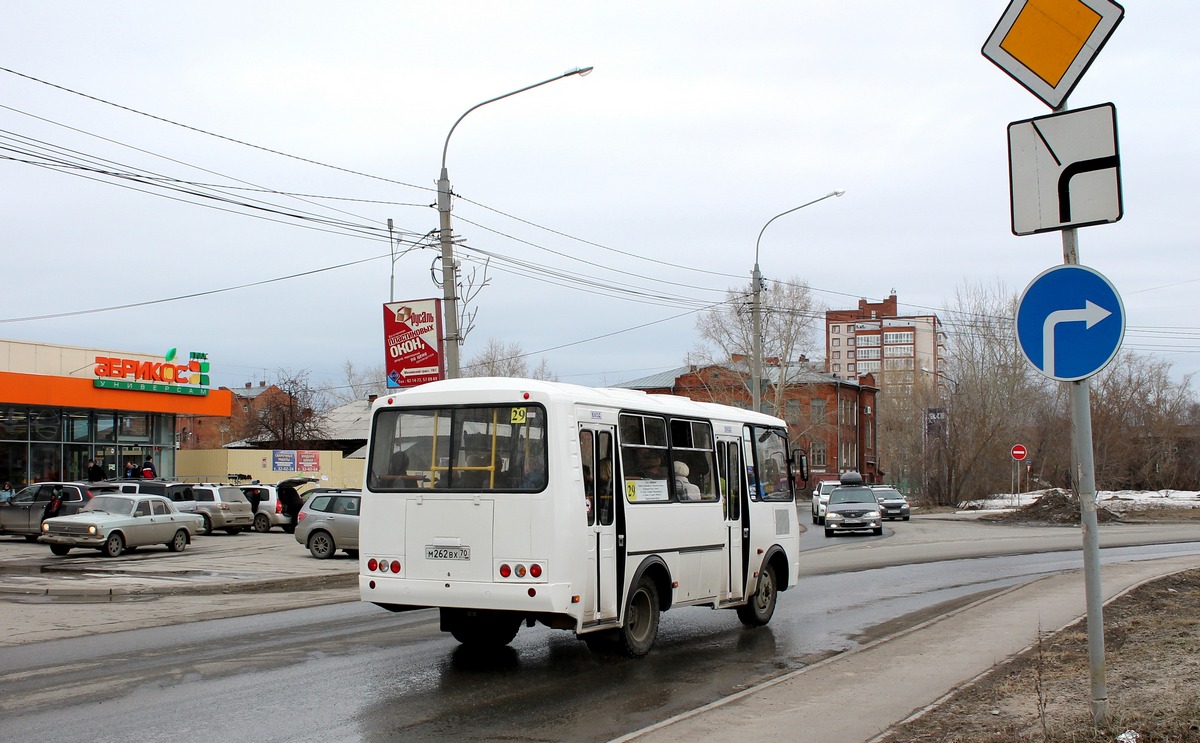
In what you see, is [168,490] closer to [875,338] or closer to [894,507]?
[894,507]

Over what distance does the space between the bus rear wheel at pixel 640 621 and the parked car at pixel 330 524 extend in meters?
14.4

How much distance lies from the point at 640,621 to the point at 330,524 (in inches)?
588

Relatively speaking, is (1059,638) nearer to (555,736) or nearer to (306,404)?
(555,736)

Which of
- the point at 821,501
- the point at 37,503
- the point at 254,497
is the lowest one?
the point at 821,501

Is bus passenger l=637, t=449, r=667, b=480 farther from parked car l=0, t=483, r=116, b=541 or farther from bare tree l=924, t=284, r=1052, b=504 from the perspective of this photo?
bare tree l=924, t=284, r=1052, b=504

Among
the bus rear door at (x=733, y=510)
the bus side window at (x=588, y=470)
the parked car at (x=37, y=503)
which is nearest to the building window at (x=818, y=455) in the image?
the parked car at (x=37, y=503)

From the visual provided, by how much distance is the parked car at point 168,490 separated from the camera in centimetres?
3077

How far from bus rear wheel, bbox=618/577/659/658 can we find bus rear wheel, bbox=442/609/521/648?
1.14 m

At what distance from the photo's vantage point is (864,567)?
22703mm

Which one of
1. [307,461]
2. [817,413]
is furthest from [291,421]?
[817,413]

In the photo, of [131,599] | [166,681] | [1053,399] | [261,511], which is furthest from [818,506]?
[166,681]

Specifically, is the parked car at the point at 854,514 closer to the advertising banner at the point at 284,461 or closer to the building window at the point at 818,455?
the advertising banner at the point at 284,461

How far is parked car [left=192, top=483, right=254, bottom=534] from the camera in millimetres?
33969

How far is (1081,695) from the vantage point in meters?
8.25
